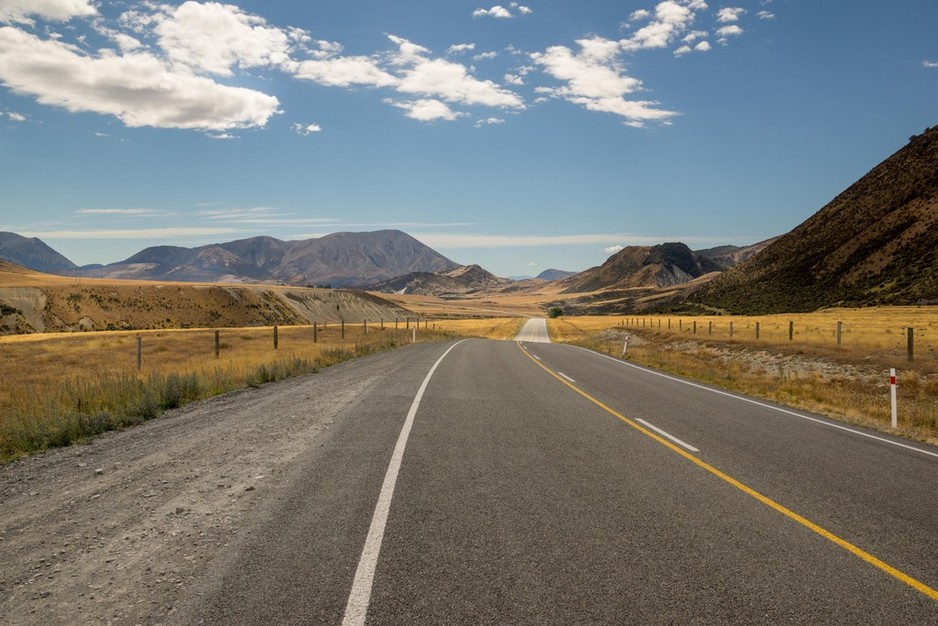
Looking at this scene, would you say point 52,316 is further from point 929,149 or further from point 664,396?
point 929,149

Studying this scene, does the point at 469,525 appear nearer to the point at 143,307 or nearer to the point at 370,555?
the point at 370,555

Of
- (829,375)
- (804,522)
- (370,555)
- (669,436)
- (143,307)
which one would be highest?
(143,307)

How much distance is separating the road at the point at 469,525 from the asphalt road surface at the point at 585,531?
0.02 metres

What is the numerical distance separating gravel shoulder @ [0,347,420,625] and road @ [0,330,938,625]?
23 millimetres

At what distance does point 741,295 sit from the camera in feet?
309

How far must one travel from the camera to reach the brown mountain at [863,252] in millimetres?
72312

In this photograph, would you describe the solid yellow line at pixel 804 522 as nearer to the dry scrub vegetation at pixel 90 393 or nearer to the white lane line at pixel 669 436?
the white lane line at pixel 669 436

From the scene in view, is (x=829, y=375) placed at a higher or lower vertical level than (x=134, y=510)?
lower

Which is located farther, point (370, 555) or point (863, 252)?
point (863, 252)

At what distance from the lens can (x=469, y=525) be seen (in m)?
4.71

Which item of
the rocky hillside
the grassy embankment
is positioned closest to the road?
the grassy embankment

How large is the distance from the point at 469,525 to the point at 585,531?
99 centimetres

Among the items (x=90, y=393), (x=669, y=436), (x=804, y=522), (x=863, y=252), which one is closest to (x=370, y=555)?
(x=804, y=522)

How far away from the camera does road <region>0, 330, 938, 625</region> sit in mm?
3508
